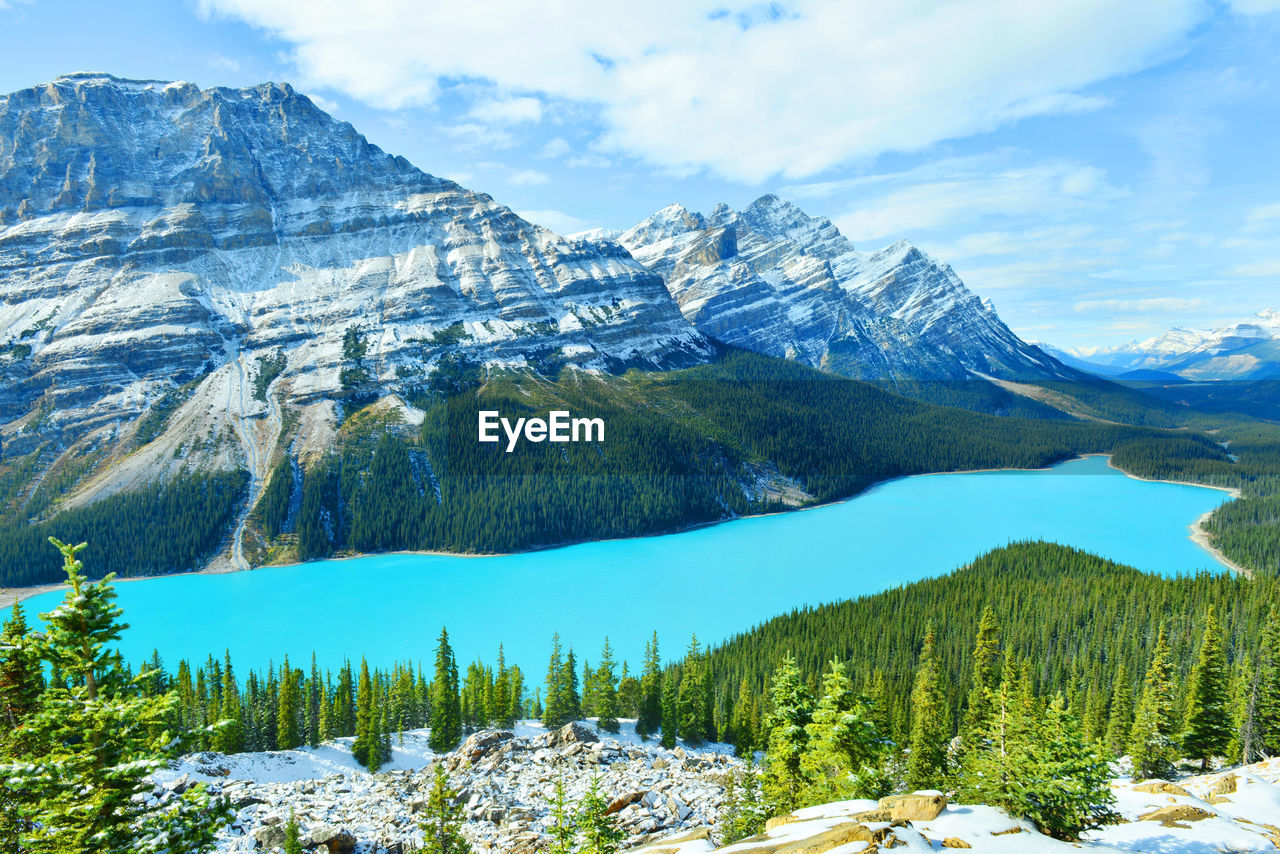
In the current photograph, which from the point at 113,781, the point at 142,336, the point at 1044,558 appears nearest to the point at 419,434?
the point at 142,336

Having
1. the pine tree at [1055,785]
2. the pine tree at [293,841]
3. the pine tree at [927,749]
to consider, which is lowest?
the pine tree at [927,749]

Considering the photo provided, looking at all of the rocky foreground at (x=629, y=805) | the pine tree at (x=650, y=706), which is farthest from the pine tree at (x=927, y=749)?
the pine tree at (x=650, y=706)

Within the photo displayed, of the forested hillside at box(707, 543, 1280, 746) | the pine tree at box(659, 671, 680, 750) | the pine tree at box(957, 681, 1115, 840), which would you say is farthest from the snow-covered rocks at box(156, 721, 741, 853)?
the pine tree at box(957, 681, 1115, 840)

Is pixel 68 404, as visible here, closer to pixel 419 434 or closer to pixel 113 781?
pixel 419 434

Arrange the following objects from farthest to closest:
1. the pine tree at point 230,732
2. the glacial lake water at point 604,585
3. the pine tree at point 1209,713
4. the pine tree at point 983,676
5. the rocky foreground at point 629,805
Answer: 1. the glacial lake water at point 604,585
2. the pine tree at point 983,676
3. the pine tree at point 230,732
4. the pine tree at point 1209,713
5. the rocky foreground at point 629,805

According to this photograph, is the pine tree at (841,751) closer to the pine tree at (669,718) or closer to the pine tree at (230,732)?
the pine tree at (669,718)

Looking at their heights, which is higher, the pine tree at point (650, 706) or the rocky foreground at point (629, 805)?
the rocky foreground at point (629, 805)
